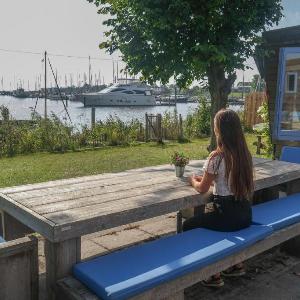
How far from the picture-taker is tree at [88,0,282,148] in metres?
4.98

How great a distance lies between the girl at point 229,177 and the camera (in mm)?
3230

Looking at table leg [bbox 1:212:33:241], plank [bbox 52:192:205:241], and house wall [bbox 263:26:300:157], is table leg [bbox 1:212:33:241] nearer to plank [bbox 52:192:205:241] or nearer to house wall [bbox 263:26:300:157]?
plank [bbox 52:192:205:241]

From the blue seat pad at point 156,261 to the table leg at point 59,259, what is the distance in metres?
0.07

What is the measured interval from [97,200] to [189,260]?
843mm

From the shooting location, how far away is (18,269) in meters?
2.54

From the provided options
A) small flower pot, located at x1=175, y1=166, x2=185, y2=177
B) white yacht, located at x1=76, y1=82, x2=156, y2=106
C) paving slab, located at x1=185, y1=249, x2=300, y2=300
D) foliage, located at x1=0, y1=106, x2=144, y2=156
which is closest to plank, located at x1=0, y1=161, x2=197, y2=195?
small flower pot, located at x1=175, y1=166, x2=185, y2=177

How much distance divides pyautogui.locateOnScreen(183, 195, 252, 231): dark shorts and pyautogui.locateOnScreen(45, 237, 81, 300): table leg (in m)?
1.20

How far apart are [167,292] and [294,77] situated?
722cm

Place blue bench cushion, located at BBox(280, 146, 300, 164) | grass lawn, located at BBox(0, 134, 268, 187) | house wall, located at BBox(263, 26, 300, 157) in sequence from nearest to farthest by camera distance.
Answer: blue bench cushion, located at BBox(280, 146, 300, 164)
house wall, located at BBox(263, 26, 300, 157)
grass lawn, located at BBox(0, 134, 268, 187)

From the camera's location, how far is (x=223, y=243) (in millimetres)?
2969

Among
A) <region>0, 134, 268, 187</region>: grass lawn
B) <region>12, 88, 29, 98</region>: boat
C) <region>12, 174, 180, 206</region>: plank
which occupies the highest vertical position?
<region>12, 88, 29, 98</region>: boat

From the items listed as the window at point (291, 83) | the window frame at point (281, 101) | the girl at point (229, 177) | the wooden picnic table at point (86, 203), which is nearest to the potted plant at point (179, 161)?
the wooden picnic table at point (86, 203)

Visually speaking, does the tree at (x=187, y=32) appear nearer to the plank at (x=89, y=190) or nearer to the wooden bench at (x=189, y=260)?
the plank at (x=89, y=190)

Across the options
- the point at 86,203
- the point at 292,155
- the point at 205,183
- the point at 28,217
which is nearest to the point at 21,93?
the point at 292,155
